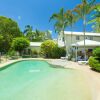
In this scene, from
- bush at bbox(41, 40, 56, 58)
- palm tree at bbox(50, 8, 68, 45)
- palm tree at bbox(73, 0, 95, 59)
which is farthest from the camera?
palm tree at bbox(50, 8, 68, 45)

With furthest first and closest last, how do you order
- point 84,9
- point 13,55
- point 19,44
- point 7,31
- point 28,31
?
1. point 28,31
2. point 7,31
3. point 19,44
4. point 13,55
5. point 84,9

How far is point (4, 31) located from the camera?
5166cm

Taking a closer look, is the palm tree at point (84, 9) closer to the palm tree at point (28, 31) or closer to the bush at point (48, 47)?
the bush at point (48, 47)

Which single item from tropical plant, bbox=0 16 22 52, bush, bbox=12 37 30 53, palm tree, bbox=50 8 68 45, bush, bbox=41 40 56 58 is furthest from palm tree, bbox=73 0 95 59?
tropical plant, bbox=0 16 22 52

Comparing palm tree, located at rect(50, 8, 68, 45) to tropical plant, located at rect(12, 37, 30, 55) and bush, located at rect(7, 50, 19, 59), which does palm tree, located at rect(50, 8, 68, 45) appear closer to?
tropical plant, located at rect(12, 37, 30, 55)

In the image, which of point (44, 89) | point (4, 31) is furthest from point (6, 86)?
point (4, 31)

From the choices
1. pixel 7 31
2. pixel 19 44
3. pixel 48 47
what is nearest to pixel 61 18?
pixel 48 47

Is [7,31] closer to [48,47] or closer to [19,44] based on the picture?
[19,44]

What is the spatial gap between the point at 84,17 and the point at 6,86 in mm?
19974

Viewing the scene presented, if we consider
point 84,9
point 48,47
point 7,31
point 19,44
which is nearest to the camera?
Answer: point 84,9

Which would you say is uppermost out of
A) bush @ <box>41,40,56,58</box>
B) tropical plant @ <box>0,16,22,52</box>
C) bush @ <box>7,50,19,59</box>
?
tropical plant @ <box>0,16,22,52</box>

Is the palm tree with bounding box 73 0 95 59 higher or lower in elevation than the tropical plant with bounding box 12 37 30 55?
higher

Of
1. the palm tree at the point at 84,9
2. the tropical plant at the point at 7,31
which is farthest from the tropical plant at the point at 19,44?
the palm tree at the point at 84,9

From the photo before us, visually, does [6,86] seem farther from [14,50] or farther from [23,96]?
[14,50]
